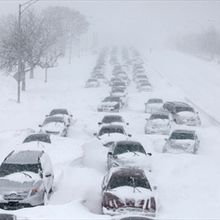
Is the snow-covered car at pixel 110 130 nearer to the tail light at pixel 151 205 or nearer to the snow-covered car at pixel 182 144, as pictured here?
the snow-covered car at pixel 182 144

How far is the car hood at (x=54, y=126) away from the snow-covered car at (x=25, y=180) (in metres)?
10.8

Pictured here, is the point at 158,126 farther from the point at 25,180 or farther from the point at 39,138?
the point at 25,180

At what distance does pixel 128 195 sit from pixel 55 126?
15.4 meters

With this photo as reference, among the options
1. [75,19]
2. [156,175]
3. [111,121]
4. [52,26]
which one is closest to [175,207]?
[156,175]

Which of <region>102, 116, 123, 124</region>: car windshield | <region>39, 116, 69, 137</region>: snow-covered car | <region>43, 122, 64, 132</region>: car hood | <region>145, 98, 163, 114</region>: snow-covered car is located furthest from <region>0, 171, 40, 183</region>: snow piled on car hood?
<region>145, 98, 163, 114</region>: snow-covered car

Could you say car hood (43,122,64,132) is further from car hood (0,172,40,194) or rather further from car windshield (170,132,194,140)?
car hood (0,172,40,194)

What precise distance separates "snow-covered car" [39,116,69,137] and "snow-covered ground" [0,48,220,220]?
785mm

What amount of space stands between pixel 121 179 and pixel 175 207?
2018mm

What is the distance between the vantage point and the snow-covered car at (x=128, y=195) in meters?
14.9

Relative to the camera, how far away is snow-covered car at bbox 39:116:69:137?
29.6 metres

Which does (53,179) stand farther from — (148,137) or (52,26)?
(52,26)

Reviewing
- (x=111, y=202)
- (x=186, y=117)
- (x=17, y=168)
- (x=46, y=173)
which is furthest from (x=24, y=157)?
(x=186, y=117)

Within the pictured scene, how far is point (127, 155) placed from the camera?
21328 millimetres

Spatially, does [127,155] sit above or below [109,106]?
above
